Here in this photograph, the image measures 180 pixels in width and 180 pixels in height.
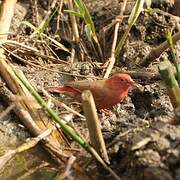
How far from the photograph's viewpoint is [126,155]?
157 inches

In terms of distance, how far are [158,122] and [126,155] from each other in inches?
12.3

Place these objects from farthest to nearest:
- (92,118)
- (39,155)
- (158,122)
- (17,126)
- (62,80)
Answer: (62,80) < (17,126) < (39,155) < (158,122) < (92,118)

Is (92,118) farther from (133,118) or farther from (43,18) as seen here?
(43,18)

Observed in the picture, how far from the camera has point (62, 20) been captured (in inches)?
244

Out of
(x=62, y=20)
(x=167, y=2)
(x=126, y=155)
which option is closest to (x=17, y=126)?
(x=126, y=155)

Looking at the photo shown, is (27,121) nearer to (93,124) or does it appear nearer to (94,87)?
(94,87)

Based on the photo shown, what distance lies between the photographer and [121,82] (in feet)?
16.3

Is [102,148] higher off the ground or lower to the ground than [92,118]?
lower

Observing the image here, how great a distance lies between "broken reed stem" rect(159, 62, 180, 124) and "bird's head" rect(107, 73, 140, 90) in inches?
31.8

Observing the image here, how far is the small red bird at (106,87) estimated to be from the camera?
4.96 m

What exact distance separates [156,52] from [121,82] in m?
0.58

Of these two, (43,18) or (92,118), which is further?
(43,18)

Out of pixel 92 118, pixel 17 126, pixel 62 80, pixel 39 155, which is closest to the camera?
pixel 92 118

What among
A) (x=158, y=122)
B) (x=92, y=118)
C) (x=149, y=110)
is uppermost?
(x=92, y=118)
